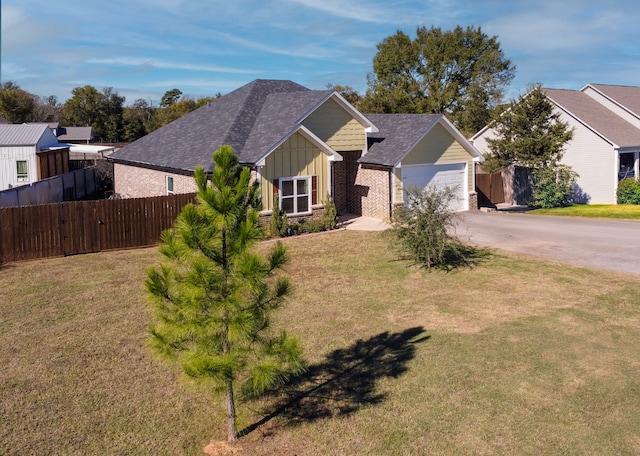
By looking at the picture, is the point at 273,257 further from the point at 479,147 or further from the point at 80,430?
the point at 479,147

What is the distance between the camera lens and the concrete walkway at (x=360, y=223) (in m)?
24.0

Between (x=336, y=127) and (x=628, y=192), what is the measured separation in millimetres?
17848

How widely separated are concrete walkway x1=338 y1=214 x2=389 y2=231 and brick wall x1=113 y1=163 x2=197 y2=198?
22.2 feet

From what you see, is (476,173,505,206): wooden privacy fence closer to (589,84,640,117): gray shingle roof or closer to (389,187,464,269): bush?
(589,84,640,117): gray shingle roof

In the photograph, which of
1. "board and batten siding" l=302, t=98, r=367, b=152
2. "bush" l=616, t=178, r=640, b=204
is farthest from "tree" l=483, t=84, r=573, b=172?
"board and batten siding" l=302, t=98, r=367, b=152

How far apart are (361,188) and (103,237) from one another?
1228cm

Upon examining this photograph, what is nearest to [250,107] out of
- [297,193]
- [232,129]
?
[232,129]

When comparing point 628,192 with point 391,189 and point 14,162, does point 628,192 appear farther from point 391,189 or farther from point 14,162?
point 14,162

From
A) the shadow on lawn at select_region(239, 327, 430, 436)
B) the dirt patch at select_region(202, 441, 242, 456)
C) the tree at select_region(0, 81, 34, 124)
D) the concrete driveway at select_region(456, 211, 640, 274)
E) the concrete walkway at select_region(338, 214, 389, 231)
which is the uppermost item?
the tree at select_region(0, 81, 34, 124)

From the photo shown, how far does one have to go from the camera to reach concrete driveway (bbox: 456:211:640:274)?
59.5 ft

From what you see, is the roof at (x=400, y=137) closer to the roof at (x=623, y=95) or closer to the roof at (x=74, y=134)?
the roof at (x=623, y=95)

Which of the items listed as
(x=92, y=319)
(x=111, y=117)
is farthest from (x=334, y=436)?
(x=111, y=117)

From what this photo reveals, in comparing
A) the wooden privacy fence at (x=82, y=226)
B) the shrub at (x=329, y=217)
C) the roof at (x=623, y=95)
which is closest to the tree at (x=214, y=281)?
the wooden privacy fence at (x=82, y=226)

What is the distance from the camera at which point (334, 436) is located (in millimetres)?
8156
